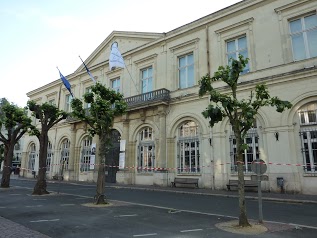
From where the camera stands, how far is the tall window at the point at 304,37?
15.4 metres

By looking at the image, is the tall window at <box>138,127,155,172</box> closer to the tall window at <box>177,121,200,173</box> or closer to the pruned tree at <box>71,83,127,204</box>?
the tall window at <box>177,121,200,173</box>

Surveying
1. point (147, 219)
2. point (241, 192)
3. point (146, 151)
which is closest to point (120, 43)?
point (146, 151)

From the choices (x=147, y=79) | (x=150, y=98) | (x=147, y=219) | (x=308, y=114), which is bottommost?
(x=147, y=219)

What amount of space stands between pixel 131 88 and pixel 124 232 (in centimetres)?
1843

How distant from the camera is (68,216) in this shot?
27.8 feet

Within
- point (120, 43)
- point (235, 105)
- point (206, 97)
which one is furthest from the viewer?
point (120, 43)

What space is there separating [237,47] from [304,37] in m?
4.16

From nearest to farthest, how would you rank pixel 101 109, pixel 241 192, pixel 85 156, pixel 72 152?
pixel 241 192 → pixel 101 109 → pixel 85 156 → pixel 72 152

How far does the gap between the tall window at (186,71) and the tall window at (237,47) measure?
3.08m

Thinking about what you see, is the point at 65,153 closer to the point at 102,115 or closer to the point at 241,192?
the point at 102,115

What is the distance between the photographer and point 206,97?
61.2ft

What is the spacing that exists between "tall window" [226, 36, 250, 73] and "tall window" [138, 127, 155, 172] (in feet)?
28.0

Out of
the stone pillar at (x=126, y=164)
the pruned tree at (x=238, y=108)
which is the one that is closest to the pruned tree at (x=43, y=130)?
the stone pillar at (x=126, y=164)

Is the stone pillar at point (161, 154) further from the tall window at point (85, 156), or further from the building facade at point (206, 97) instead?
the tall window at point (85, 156)
